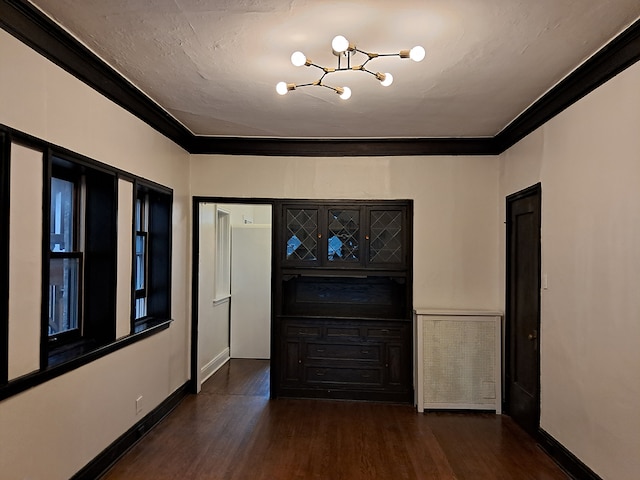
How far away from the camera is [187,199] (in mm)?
4809

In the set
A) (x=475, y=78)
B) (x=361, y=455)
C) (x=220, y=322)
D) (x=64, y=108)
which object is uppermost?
(x=475, y=78)

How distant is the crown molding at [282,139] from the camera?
236cm

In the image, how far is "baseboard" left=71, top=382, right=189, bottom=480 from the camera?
9.64 feet

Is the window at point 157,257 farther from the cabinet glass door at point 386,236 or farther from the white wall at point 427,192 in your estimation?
the cabinet glass door at point 386,236

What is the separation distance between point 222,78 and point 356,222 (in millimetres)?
2127

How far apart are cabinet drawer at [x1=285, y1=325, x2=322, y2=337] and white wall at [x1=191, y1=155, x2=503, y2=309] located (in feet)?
3.40

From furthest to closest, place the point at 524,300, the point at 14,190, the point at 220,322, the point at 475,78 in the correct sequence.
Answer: the point at 220,322 < the point at 524,300 < the point at 475,78 < the point at 14,190

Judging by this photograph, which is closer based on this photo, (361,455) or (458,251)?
(361,455)

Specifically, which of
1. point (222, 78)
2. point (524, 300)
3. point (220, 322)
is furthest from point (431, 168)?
point (220, 322)

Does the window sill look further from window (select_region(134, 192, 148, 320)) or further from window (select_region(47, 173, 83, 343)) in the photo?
window (select_region(134, 192, 148, 320))

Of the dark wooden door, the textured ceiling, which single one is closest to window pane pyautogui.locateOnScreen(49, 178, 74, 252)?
the textured ceiling

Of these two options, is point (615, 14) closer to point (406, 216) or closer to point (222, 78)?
point (222, 78)

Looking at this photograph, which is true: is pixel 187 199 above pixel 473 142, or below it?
below

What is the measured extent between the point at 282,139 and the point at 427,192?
1561 mm
